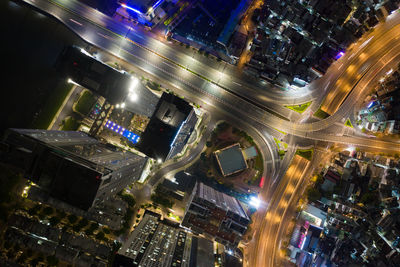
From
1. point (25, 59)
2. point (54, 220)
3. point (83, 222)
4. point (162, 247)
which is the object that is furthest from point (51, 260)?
point (25, 59)

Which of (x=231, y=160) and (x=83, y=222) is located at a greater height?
(x=231, y=160)

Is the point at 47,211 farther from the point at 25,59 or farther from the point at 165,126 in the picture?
the point at 25,59

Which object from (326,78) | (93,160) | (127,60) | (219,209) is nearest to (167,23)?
(127,60)

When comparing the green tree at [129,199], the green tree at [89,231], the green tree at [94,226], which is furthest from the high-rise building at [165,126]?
the green tree at [89,231]

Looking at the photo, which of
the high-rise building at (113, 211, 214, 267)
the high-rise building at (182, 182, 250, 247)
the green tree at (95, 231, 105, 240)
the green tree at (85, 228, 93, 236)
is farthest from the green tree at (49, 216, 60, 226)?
the high-rise building at (182, 182, 250, 247)

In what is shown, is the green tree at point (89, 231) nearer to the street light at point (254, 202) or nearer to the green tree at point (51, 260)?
the green tree at point (51, 260)
